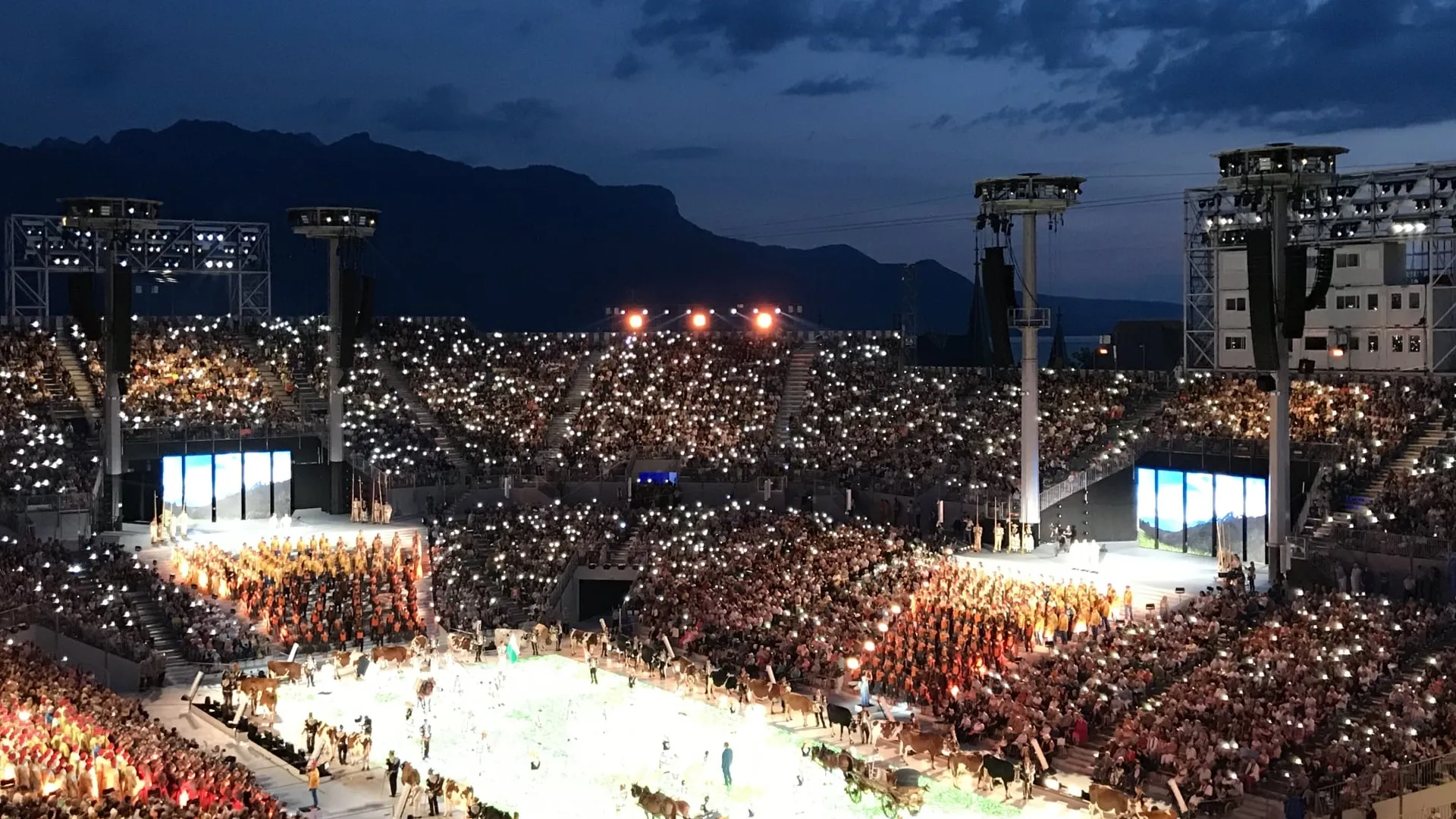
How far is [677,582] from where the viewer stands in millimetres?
39625

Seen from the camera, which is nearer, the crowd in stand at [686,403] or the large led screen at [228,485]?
the large led screen at [228,485]

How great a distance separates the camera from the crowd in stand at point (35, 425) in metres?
45.2

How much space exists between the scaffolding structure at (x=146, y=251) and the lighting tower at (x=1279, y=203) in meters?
38.0

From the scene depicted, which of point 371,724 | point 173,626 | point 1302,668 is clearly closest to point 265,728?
point 371,724

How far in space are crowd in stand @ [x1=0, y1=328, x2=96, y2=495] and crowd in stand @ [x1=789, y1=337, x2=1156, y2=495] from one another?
24.8 metres

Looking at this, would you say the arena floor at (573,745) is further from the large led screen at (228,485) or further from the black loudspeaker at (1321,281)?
the large led screen at (228,485)

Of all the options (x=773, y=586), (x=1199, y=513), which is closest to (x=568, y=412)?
(x=773, y=586)

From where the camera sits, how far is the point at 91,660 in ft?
107

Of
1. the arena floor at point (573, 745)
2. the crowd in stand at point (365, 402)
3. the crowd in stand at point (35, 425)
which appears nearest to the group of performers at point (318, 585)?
the arena floor at point (573, 745)

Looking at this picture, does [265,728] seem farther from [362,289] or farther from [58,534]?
[362,289]

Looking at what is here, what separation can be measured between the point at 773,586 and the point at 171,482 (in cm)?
2562

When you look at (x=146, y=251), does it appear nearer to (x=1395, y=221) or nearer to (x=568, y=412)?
(x=568, y=412)

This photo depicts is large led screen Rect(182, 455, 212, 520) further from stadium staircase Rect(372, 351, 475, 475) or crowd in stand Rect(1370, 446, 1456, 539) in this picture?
crowd in stand Rect(1370, 446, 1456, 539)

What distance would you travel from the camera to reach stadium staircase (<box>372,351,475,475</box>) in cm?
5491
